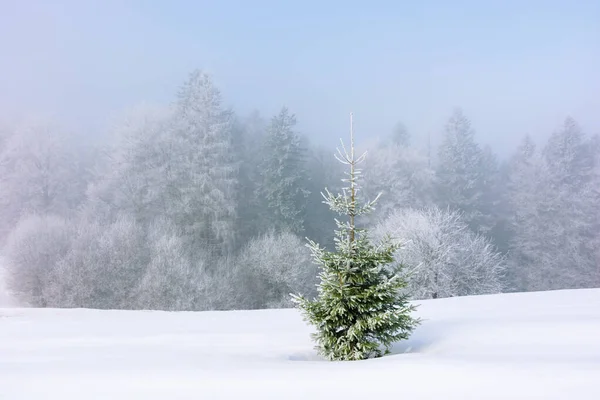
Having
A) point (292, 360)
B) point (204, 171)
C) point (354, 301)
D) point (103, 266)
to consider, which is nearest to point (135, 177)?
point (204, 171)

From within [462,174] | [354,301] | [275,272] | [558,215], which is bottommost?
[275,272]

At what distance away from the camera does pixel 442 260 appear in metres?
25.6

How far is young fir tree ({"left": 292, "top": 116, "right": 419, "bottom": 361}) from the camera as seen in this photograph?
730 cm

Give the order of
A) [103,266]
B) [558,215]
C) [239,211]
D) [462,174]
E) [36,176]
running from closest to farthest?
[103,266], [36,176], [558,215], [239,211], [462,174]

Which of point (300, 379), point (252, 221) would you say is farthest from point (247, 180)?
point (300, 379)

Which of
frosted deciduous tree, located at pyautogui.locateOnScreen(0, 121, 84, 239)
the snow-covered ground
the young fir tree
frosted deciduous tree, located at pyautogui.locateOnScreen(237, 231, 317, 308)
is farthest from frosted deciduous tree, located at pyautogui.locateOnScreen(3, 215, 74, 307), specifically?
the young fir tree

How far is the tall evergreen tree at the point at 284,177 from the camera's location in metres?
34.4

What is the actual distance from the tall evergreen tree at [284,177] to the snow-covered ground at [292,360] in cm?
2259

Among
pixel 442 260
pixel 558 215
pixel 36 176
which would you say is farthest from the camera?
pixel 558 215

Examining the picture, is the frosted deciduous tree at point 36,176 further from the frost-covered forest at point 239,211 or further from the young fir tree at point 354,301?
the young fir tree at point 354,301

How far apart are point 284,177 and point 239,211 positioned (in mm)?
4298

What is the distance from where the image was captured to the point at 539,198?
36.3 metres

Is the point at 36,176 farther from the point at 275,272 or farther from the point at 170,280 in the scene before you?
the point at 275,272

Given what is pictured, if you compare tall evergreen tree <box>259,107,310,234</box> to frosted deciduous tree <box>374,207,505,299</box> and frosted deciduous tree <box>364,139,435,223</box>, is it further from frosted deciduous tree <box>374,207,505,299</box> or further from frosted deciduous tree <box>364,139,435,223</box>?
frosted deciduous tree <box>374,207,505,299</box>
